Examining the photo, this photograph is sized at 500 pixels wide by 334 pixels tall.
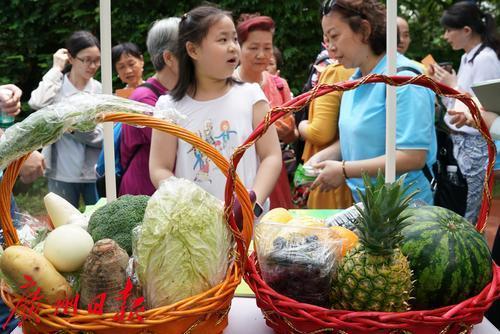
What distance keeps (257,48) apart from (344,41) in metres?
0.92

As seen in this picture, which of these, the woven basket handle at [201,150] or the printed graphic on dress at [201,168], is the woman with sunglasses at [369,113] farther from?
the woven basket handle at [201,150]

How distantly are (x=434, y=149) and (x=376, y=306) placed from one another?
4.82ft

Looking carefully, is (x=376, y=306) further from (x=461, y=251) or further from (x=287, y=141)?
(x=287, y=141)

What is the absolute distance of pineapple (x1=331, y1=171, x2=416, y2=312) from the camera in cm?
109

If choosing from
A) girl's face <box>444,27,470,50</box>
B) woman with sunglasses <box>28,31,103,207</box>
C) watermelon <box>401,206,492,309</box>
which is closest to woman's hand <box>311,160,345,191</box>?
watermelon <box>401,206,492,309</box>

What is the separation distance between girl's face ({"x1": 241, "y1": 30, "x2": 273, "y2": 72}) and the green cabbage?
2130 mm

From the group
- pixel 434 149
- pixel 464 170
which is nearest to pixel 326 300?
pixel 434 149

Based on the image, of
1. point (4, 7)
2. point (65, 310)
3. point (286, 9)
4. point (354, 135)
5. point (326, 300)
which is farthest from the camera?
Result: point (4, 7)

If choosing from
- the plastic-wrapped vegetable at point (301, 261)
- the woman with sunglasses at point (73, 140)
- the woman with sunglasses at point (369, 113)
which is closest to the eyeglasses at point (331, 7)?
the woman with sunglasses at point (369, 113)

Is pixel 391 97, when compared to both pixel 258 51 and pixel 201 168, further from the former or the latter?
pixel 258 51

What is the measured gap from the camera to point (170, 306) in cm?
107

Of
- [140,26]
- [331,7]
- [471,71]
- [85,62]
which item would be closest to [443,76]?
[471,71]

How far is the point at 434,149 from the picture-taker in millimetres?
2424

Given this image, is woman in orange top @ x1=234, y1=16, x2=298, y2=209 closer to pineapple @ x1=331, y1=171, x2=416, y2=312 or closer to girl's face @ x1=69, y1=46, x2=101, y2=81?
girl's face @ x1=69, y1=46, x2=101, y2=81
